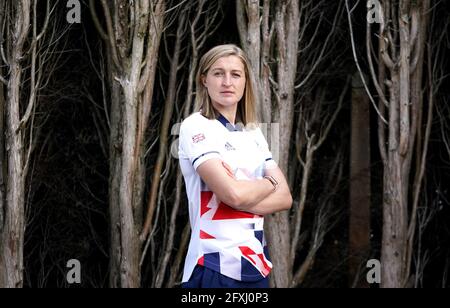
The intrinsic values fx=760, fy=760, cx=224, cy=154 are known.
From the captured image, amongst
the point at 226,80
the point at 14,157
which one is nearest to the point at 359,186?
the point at 14,157

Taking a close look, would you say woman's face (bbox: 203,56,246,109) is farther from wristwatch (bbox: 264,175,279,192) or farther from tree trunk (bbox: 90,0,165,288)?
tree trunk (bbox: 90,0,165,288)

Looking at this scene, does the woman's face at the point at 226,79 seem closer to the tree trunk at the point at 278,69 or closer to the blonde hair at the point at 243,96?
the blonde hair at the point at 243,96

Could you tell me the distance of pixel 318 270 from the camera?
6.78 metres

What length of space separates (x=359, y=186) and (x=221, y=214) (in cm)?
406

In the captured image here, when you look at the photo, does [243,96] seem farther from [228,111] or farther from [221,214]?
[221,214]

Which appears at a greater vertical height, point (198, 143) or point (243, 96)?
point (243, 96)

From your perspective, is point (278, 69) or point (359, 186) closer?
point (278, 69)

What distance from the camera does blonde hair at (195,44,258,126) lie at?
2.66 metres

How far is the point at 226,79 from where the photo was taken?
8.60ft

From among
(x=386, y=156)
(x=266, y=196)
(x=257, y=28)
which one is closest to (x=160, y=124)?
(x=257, y=28)

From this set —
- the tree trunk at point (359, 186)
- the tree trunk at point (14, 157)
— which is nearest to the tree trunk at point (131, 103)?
the tree trunk at point (14, 157)

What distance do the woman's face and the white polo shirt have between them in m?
0.08

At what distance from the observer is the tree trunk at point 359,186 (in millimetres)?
6402

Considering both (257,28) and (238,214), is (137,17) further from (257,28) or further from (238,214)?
(238,214)
